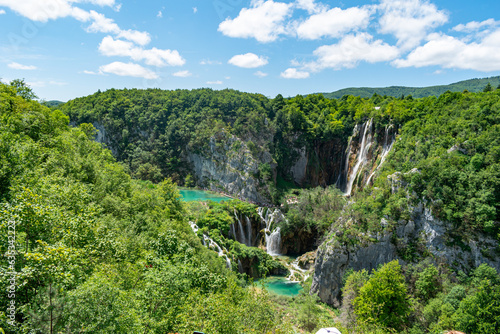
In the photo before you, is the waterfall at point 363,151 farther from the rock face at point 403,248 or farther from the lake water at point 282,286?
the lake water at point 282,286

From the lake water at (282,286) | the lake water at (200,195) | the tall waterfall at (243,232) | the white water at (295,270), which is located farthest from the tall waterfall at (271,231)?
the lake water at (200,195)

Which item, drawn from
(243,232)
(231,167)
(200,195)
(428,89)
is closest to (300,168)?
(231,167)

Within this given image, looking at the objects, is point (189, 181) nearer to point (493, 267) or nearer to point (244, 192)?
point (244, 192)

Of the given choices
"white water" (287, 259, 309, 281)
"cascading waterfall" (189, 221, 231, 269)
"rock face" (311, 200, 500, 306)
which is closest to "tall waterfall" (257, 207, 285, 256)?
"white water" (287, 259, 309, 281)

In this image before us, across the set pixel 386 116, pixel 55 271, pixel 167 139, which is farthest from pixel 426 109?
pixel 167 139

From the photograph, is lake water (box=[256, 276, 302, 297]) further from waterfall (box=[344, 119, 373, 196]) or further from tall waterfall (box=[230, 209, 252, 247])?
waterfall (box=[344, 119, 373, 196])

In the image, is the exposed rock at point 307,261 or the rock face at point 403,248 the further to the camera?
the exposed rock at point 307,261

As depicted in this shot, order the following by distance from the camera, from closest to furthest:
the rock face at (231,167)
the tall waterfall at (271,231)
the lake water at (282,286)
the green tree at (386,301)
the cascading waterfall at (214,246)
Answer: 1. the green tree at (386,301)
2. the lake water at (282,286)
3. the cascading waterfall at (214,246)
4. the tall waterfall at (271,231)
5. the rock face at (231,167)
